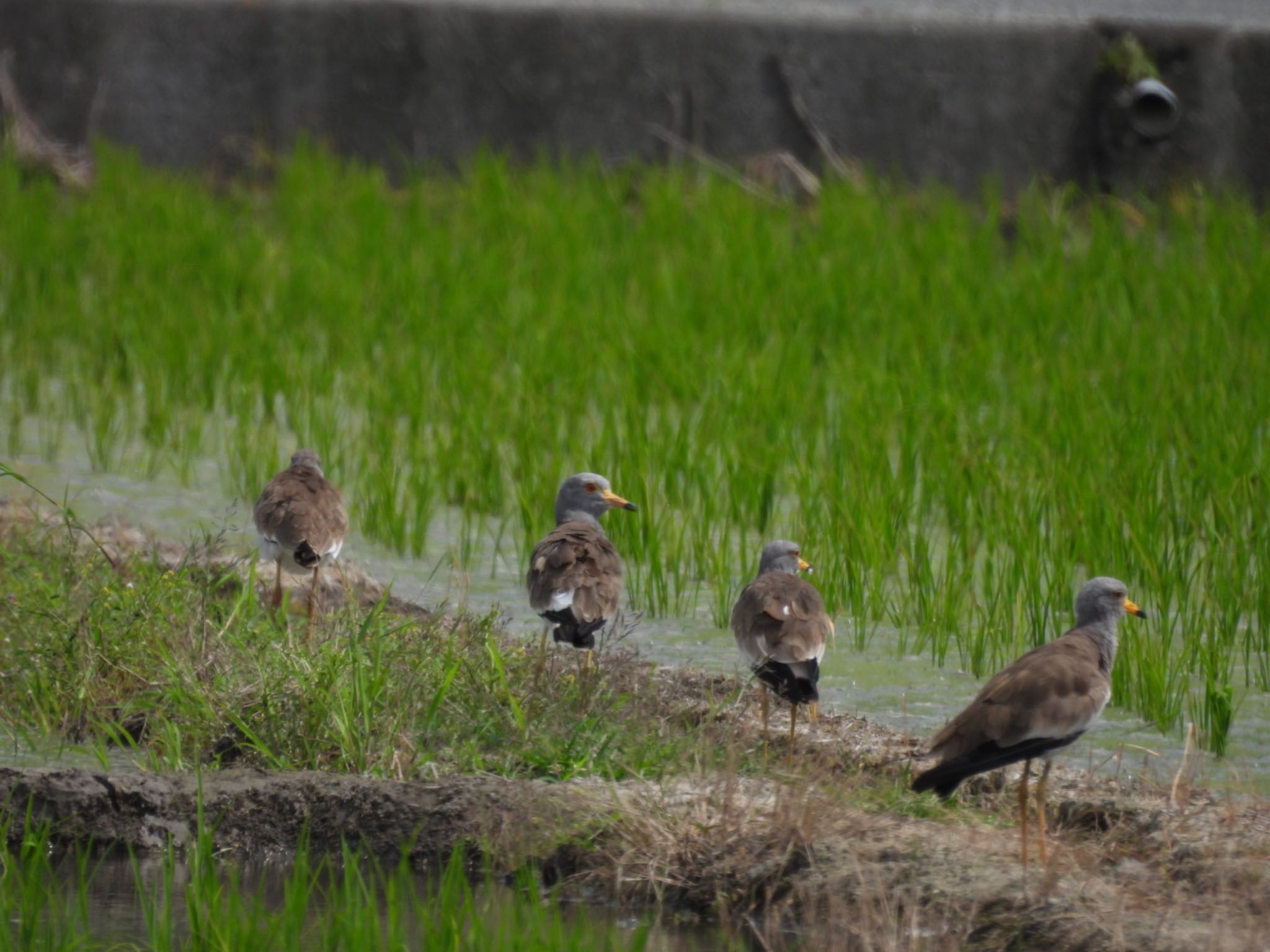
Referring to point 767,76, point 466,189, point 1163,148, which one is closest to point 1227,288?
point 1163,148

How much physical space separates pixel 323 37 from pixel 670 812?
8.38 metres

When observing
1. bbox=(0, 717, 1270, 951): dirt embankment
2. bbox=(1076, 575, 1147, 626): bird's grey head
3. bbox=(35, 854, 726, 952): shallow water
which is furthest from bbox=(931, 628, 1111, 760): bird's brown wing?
bbox=(35, 854, 726, 952): shallow water

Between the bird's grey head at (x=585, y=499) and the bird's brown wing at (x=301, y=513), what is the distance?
0.71 m

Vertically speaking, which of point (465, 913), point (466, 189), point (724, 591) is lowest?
point (465, 913)

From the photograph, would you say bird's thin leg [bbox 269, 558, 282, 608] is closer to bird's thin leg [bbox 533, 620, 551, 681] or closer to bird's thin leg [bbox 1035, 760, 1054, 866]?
bird's thin leg [bbox 533, 620, 551, 681]

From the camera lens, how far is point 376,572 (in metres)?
6.45

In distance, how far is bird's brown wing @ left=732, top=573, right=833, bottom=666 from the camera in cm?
454

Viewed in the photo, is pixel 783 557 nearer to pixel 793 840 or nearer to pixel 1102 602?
pixel 1102 602

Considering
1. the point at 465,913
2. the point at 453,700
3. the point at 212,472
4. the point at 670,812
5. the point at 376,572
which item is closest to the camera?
the point at 465,913

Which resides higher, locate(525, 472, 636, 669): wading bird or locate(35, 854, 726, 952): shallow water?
locate(525, 472, 636, 669): wading bird

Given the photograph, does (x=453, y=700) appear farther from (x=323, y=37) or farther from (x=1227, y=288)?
(x=323, y=37)

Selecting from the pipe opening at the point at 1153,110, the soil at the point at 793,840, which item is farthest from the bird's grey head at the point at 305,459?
the pipe opening at the point at 1153,110

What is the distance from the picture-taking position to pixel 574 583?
16.0 feet

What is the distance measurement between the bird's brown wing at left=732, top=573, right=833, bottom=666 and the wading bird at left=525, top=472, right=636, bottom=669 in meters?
0.36
